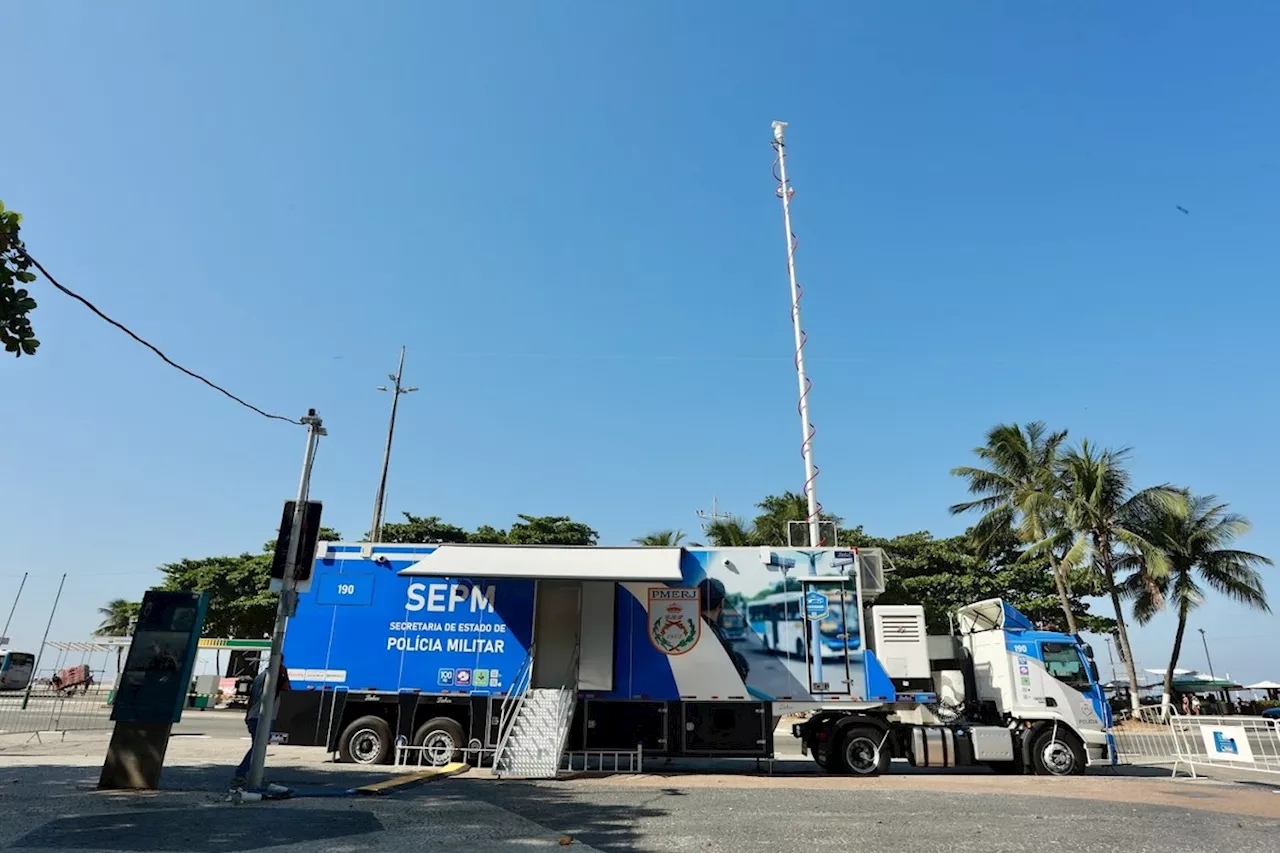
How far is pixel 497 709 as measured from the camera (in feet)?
43.7

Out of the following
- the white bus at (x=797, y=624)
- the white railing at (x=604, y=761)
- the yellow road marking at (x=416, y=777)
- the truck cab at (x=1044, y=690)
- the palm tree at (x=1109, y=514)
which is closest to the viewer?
the yellow road marking at (x=416, y=777)

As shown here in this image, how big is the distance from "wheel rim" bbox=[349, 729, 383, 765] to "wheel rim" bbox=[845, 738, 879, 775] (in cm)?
830

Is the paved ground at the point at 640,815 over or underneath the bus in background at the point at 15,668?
underneath

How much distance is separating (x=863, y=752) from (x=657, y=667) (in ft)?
12.9

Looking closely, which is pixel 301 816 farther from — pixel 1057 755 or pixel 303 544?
pixel 1057 755

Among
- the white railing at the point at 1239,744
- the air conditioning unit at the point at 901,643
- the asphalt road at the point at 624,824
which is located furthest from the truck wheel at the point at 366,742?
the white railing at the point at 1239,744

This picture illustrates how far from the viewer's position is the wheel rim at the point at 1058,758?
13477 millimetres

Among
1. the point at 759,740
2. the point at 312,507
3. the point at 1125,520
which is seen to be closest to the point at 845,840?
the point at 759,740

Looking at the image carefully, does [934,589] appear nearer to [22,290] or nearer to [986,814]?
[986,814]

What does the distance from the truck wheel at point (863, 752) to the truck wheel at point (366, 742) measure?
7.95 meters

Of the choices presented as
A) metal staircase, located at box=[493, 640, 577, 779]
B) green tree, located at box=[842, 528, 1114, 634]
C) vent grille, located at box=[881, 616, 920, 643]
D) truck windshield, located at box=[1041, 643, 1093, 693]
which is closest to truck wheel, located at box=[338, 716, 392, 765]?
metal staircase, located at box=[493, 640, 577, 779]

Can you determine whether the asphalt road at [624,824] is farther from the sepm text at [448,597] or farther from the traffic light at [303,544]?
the sepm text at [448,597]

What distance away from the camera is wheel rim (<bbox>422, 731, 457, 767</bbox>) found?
1312cm

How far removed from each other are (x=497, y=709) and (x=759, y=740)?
4684 millimetres
